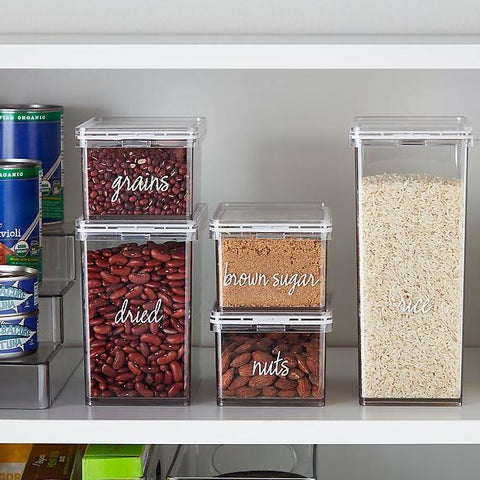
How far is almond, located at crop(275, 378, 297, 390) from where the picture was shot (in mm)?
1158

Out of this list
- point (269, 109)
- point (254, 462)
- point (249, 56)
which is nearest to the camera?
point (249, 56)

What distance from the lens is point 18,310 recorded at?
111 cm

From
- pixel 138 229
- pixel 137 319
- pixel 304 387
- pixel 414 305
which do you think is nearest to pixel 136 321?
pixel 137 319

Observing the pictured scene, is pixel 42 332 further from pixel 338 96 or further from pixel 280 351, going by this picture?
pixel 338 96

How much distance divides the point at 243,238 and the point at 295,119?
0.35m

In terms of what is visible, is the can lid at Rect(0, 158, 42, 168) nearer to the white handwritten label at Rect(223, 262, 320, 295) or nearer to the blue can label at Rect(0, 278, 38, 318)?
the blue can label at Rect(0, 278, 38, 318)

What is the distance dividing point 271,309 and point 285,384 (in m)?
0.09

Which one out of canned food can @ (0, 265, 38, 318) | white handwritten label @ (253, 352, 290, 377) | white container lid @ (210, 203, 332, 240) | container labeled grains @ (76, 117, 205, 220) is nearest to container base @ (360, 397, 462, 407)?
white handwritten label @ (253, 352, 290, 377)

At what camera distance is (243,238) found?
1.13 m

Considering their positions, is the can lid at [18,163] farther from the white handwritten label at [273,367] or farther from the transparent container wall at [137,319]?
the white handwritten label at [273,367]

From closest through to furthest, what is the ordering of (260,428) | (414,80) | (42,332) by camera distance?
1. (260,428)
2. (42,332)
3. (414,80)

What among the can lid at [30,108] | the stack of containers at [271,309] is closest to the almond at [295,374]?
the stack of containers at [271,309]

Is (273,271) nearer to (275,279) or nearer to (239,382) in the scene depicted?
(275,279)

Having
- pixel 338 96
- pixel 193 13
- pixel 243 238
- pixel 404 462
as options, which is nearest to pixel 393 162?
pixel 243 238
